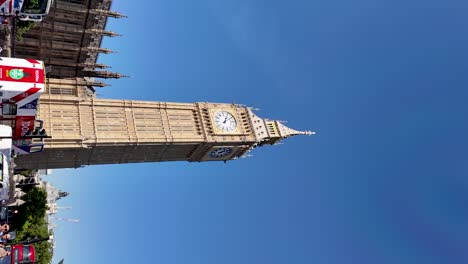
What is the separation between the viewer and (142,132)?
7400 cm

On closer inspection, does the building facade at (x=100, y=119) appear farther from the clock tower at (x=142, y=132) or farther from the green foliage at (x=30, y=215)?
the green foliage at (x=30, y=215)

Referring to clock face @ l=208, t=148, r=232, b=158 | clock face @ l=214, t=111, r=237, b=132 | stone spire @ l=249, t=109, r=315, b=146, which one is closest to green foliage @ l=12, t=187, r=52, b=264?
clock face @ l=208, t=148, r=232, b=158

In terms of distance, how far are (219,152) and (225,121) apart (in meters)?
5.02

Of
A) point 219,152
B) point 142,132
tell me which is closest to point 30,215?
point 142,132

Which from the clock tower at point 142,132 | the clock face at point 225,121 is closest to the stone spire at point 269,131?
the clock tower at point 142,132

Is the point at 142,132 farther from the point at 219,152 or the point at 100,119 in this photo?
the point at 219,152

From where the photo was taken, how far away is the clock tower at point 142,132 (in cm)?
6744

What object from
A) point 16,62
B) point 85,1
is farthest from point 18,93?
point 85,1

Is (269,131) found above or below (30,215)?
above

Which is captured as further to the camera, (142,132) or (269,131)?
(269,131)

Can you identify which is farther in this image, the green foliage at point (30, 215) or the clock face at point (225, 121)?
the green foliage at point (30, 215)

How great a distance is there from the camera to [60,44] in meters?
81.4

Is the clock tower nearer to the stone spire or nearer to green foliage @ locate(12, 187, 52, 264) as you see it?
the stone spire

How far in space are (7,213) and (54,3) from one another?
32750mm
